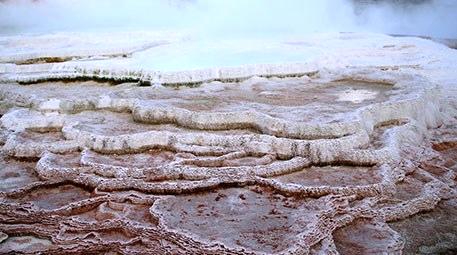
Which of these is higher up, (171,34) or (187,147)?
(171,34)

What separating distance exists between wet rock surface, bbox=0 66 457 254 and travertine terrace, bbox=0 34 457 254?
12mm

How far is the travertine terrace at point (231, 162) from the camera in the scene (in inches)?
126

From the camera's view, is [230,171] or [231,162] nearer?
[230,171]

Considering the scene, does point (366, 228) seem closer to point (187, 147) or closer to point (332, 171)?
point (332, 171)

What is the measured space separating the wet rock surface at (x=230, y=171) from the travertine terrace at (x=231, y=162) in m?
0.01

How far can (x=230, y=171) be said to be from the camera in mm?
3963

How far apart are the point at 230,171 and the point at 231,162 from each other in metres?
0.22

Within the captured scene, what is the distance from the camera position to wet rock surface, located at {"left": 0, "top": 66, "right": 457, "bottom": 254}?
3.19m

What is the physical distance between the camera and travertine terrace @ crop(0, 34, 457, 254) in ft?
10.5

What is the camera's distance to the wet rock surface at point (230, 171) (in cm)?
319

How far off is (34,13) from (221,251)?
14.9 m

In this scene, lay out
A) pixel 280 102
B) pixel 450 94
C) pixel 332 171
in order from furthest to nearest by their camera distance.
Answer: pixel 450 94
pixel 280 102
pixel 332 171

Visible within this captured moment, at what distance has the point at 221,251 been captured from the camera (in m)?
2.92

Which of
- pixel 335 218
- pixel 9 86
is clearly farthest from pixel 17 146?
pixel 335 218
